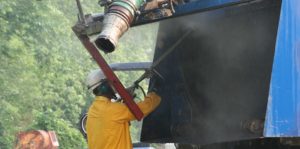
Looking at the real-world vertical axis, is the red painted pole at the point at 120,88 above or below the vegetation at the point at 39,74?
below

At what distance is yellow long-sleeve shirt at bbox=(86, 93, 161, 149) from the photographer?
470 cm

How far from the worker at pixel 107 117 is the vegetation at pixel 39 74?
648 centimetres

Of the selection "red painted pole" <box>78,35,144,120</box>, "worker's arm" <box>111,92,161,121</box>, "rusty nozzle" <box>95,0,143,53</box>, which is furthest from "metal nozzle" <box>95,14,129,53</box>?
"worker's arm" <box>111,92,161,121</box>

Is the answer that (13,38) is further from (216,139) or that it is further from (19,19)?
(216,139)

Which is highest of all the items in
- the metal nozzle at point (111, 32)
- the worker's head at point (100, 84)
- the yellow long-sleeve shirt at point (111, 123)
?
the worker's head at point (100, 84)

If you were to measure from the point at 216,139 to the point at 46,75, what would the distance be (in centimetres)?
950

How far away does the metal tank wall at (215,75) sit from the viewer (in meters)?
4.43

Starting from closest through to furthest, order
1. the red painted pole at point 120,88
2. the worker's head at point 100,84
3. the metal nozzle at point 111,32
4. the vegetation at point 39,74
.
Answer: the metal nozzle at point 111,32 < the red painted pole at point 120,88 < the worker's head at point 100,84 < the vegetation at point 39,74

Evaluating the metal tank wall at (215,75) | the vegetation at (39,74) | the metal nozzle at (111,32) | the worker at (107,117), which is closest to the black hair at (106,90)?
the worker at (107,117)

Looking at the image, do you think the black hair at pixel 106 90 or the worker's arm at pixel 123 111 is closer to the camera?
the worker's arm at pixel 123 111

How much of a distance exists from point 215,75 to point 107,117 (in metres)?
0.92

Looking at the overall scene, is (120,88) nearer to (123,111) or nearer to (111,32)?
(123,111)

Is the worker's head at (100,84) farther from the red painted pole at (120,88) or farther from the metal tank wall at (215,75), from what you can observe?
the metal tank wall at (215,75)

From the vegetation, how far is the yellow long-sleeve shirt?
650 cm
